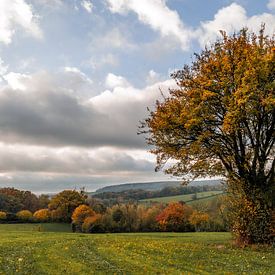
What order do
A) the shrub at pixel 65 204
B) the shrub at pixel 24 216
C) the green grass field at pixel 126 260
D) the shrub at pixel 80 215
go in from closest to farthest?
the green grass field at pixel 126 260 → the shrub at pixel 80 215 → the shrub at pixel 24 216 → the shrub at pixel 65 204

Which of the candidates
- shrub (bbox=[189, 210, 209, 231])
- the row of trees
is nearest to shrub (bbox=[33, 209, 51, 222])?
the row of trees

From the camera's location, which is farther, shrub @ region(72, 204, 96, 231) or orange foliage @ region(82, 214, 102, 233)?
shrub @ region(72, 204, 96, 231)

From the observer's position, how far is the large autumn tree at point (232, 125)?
3088cm

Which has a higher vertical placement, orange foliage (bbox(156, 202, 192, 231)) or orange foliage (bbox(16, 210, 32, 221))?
orange foliage (bbox(16, 210, 32, 221))

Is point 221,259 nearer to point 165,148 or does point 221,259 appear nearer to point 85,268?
point 85,268

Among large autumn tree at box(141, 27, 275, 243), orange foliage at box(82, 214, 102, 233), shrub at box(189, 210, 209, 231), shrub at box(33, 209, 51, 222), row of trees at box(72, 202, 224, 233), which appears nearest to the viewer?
large autumn tree at box(141, 27, 275, 243)

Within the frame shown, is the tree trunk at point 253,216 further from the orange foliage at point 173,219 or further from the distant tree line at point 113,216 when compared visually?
the orange foliage at point 173,219

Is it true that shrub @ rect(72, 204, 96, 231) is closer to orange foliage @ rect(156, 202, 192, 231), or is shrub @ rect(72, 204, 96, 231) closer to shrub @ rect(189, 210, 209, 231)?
orange foliage @ rect(156, 202, 192, 231)

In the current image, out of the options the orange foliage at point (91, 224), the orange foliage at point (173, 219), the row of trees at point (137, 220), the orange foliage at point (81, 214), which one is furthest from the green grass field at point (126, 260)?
the orange foliage at point (81, 214)

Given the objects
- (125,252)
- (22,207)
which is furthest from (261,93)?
(22,207)

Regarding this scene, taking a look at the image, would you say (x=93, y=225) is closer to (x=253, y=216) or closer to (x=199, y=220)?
(x=199, y=220)

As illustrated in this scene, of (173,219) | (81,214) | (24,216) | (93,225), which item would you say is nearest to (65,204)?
(81,214)

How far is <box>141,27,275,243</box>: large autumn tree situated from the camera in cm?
3088

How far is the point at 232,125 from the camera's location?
31094 mm
